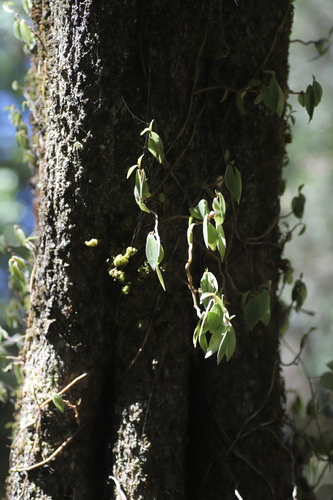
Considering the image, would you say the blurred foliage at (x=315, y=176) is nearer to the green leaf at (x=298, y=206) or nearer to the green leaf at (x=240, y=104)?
the green leaf at (x=298, y=206)

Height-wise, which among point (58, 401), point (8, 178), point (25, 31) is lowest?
point (58, 401)

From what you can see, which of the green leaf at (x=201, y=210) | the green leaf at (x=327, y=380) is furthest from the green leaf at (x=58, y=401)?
the green leaf at (x=327, y=380)

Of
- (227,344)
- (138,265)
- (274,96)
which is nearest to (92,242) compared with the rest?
(138,265)

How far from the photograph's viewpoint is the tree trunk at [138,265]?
3.05 feet

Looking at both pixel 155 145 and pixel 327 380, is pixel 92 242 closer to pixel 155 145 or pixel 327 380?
pixel 155 145

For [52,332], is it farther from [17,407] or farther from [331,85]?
[331,85]

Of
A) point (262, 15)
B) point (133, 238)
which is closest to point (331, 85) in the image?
point (262, 15)

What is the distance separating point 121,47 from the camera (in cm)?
92

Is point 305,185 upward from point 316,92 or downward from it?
upward

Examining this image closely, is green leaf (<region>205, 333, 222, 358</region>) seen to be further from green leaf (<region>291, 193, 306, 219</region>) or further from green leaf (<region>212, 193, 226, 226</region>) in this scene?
green leaf (<region>291, 193, 306, 219</region>)

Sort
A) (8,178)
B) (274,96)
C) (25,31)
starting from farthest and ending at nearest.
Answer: (8,178) → (25,31) → (274,96)

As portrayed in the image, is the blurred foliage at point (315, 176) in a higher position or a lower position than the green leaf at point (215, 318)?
higher

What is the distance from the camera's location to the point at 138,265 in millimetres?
950

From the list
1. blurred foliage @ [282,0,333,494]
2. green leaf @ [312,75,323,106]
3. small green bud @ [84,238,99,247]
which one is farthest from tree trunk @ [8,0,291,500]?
blurred foliage @ [282,0,333,494]
